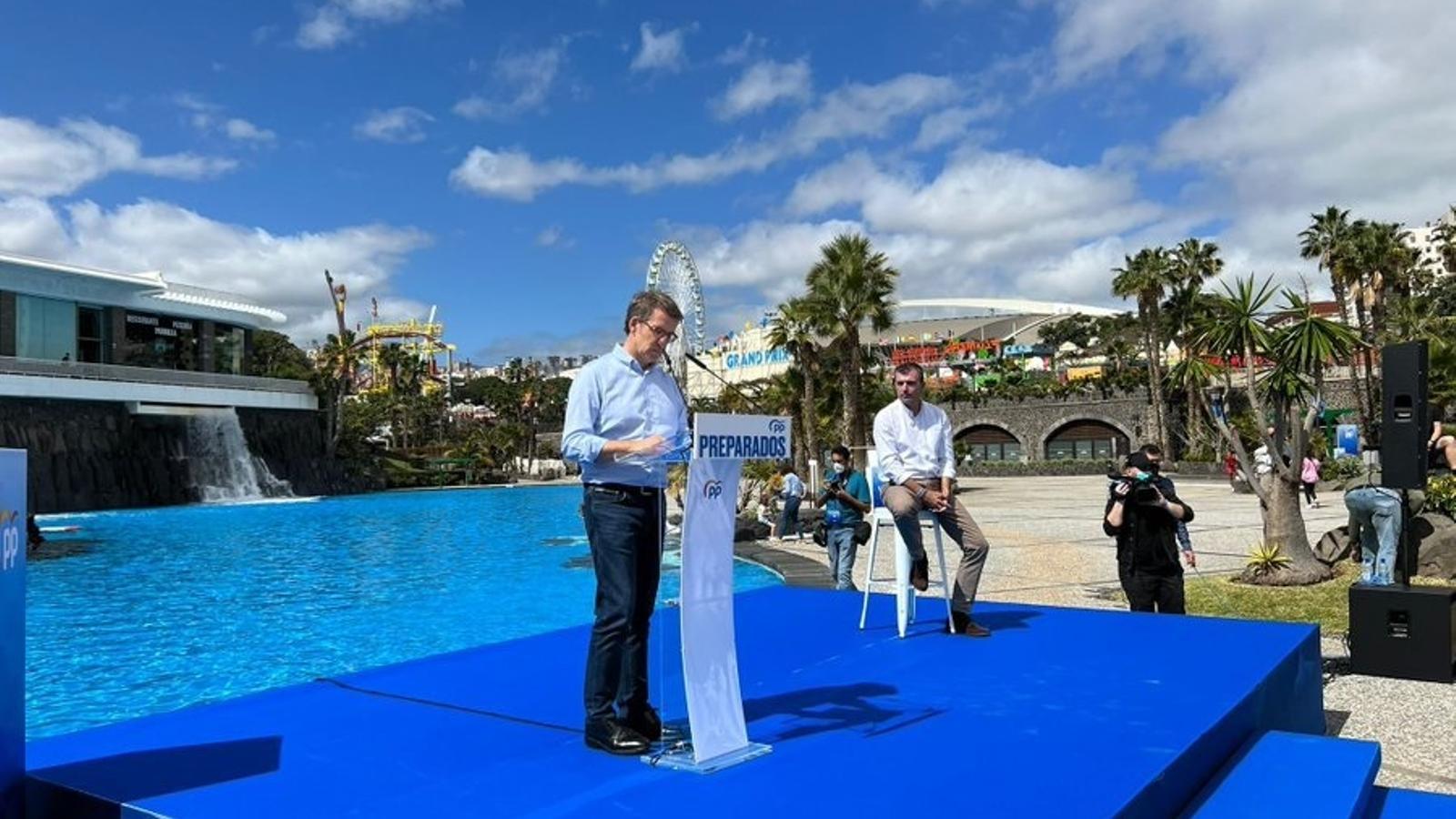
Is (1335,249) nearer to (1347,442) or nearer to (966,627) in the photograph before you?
(1347,442)

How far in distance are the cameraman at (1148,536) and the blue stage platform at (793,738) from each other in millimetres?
1216

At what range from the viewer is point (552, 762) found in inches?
137

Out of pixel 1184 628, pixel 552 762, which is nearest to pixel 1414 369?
pixel 1184 628

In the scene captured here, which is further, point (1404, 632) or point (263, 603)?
point (263, 603)

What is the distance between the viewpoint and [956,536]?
597cm

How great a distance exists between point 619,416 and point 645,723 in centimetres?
116

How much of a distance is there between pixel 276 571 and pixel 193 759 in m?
14.6

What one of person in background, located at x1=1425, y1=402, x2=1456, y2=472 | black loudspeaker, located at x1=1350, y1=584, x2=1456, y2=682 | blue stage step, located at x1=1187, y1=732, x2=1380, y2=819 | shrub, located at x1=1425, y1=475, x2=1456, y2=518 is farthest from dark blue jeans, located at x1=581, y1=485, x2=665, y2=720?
shrub, located at x1=1425, y1=475, x2=1456, y2=518

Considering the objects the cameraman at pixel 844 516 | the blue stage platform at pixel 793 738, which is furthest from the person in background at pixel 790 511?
the blue stage platform at pixel 793 738

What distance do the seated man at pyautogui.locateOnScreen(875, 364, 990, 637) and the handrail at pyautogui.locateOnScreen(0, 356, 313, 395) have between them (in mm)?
38509

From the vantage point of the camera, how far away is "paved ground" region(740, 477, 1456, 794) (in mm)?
5230

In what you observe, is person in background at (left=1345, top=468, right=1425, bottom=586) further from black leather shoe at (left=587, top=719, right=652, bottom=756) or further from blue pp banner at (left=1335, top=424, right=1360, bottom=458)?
blue pp banner at (left=1335, top=424, right=1360, bottom=458)

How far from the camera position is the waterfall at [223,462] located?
42031 mm

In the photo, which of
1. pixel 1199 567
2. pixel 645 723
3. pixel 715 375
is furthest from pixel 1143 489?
pixel 715 375
